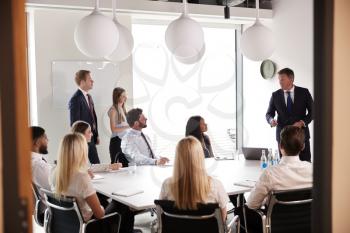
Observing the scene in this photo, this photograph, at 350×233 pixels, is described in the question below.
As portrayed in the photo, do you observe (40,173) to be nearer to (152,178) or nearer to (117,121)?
(152,178)

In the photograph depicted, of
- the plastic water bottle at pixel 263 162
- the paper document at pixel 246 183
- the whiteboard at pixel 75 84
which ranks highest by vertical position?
the whiteboard at pixel 75 84

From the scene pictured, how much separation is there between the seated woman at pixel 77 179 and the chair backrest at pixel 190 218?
1.95 ft

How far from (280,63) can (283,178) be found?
4.59 meters

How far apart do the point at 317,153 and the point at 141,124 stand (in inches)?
121

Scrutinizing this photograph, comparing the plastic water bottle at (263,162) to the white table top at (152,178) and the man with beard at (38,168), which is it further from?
the man with beard at (38,168)

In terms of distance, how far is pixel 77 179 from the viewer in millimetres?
3115

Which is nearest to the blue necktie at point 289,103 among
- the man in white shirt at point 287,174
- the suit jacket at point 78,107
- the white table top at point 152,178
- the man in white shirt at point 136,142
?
the white table top at point 152,178

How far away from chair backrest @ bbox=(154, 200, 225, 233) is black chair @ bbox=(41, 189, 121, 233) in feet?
1.92

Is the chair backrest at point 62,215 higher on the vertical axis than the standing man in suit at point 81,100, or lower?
lower

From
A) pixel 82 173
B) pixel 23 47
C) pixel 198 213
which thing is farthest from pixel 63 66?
pixel 23 47

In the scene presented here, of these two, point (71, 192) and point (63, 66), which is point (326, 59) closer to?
point (71, 192)

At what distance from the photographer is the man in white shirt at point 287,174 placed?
3.05 meters

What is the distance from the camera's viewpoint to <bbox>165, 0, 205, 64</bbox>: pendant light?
10.8 feet

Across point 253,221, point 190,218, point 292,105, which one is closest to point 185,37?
point 190,218
